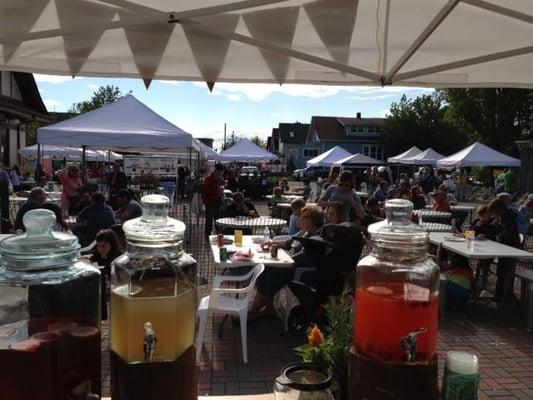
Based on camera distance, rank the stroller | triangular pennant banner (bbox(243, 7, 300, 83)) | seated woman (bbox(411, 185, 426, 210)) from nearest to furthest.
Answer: triangular pennant banner (bbox(243, 7, 300, 83)) → the stroller → seated woman (bbox(411, 185, 426, 210))

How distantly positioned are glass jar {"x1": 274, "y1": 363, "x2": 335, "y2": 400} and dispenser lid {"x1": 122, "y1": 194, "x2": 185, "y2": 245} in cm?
51

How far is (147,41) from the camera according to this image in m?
2.83

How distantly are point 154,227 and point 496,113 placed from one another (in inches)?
1751

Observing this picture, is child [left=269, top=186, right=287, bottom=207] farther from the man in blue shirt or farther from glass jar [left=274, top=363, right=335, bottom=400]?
glass jar [left=274, top=363, right=335, bottom=400]

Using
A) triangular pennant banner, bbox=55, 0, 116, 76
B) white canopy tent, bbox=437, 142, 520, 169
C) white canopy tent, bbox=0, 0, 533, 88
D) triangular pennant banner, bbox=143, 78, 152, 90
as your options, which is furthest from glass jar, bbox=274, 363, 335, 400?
white canopy tent, bbox=437, 142, 520, 169

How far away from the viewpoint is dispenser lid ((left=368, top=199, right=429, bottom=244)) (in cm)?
132

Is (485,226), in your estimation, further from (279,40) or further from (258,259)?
(279,40)

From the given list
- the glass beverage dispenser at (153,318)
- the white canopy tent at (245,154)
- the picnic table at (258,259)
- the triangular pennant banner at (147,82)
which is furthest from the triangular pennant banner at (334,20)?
the white canopy tent at (245,154)

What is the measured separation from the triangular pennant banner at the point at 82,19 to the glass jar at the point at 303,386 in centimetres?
194

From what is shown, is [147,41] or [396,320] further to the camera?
[147,41]

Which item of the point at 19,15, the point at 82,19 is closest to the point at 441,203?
the point at 82,19

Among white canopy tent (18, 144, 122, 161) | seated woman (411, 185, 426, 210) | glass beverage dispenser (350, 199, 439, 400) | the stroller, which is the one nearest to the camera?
glass beverage dispenser (350, 199, 439, 400)

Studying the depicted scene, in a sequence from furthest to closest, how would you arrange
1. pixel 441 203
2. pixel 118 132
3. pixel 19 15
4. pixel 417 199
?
1. pixel 417 199
2. pixel 441 203
3. pixel 118 132
4. pixel 19 15

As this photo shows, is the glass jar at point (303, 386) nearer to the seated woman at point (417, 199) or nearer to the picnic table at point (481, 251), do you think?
the picnic table at point (481, 251)
